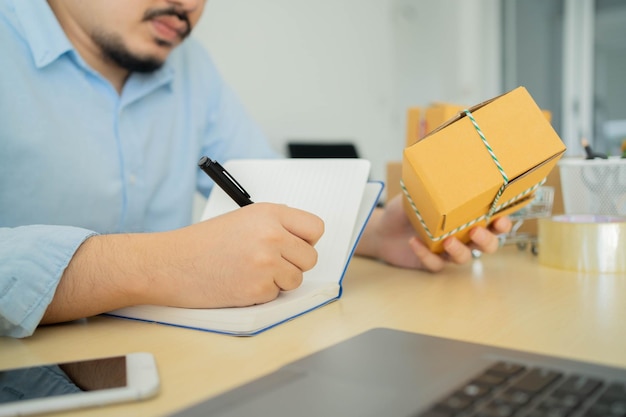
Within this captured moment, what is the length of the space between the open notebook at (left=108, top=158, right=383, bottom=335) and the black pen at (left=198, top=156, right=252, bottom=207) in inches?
1.2

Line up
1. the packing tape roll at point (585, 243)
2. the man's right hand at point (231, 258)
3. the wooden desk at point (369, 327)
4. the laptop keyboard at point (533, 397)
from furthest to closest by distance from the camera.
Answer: the packing tape roll at point (585, 243) < the man's right hand at point (231, 258) < the wooden desk at point (369, 327) < the laptop keyboard at point (533, 397)

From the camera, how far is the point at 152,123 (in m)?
1.03

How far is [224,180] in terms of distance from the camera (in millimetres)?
590

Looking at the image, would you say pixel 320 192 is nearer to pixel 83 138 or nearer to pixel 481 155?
pixel 481 155

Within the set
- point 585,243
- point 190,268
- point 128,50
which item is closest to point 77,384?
point 190,268

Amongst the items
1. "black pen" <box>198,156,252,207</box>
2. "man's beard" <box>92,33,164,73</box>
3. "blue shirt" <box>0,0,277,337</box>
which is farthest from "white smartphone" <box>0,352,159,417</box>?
"man's beard" <box>92,33,164,73</box>

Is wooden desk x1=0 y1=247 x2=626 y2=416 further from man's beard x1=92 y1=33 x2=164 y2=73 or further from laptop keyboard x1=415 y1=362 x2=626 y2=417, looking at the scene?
man's beard x1=92 y1=33 x2=164 y2=73

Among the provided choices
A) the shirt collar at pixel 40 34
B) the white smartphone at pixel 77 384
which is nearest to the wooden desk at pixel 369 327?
the white smartphone at pixel 77 384

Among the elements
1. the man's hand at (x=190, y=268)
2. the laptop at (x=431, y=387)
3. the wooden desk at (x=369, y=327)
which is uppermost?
the man's hand at (x=190, y=268)

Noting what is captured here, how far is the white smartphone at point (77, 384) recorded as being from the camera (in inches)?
12.6

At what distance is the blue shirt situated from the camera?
0.84 m

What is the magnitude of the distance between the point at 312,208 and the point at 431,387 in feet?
1.06

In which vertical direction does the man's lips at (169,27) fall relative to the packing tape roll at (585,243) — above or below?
above

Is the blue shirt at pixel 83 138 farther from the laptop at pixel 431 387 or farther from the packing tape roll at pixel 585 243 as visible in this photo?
the packing tape roll at pixel 585 243
